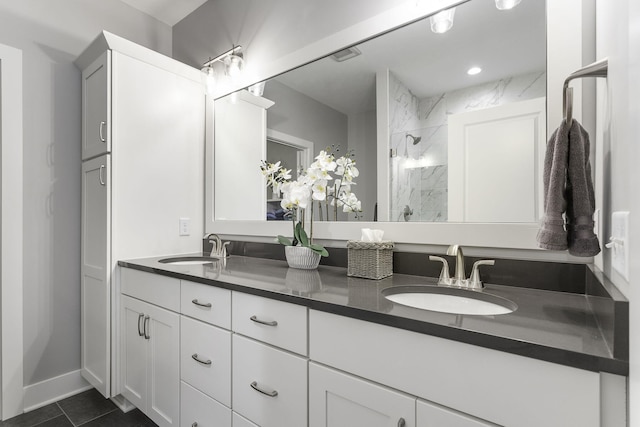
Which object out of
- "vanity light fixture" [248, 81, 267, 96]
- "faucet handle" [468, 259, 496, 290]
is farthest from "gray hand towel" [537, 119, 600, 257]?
"vanity light fixture" [248, 81, 267, 96]

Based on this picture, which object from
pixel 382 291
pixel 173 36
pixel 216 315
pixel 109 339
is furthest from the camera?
pixel 173 36

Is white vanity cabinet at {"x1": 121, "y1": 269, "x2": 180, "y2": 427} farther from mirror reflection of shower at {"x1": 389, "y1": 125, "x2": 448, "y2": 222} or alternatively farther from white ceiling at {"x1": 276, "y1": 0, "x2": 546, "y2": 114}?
white ceiling at {"x1": 276, "y1": 0, "x2": 546, "y2": 114}

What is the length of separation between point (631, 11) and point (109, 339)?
2.38 metres

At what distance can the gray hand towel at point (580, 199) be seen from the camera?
2.62 feet

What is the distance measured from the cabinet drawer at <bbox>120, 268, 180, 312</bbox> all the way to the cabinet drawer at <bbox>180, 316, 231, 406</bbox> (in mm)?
123

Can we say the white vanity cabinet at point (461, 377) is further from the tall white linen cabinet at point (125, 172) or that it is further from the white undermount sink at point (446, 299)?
the tall white linen cabinet at point (125, 172)

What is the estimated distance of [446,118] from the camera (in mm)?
1309

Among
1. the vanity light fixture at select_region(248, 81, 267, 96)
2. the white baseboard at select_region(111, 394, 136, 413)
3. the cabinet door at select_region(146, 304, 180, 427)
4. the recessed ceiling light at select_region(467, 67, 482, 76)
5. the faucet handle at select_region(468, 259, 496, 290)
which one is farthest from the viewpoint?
the vanity light fixture at select_region(248, 81, 267, 96)

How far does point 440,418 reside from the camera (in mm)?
750

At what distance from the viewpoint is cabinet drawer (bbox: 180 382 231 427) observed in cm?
127

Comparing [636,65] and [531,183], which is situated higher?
[636,65]

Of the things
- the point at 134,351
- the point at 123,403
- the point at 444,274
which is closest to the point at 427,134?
the point at 444,274

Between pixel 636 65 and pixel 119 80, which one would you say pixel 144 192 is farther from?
pixel 636 65

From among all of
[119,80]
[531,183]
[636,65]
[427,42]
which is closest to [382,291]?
[531,183]
